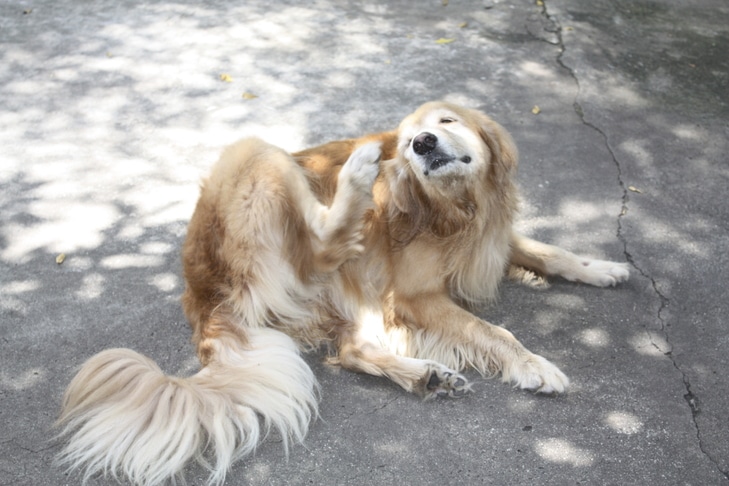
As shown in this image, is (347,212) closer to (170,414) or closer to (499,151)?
(499,151)

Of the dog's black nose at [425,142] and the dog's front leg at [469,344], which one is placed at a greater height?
the dog's black nose at [425,142]

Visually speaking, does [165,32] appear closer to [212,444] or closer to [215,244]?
[215,244]

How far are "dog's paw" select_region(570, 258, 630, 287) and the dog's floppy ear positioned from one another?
75 centimetres

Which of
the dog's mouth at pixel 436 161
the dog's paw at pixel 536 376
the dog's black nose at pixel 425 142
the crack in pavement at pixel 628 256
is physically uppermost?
the dog's black nose at pixel 425 142

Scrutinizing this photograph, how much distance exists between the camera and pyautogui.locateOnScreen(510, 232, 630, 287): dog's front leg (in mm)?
4012

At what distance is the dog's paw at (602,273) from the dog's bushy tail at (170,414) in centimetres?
163

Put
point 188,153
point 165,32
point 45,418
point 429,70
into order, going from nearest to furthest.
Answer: point 45,418 → point 188,153 → point 429,70 → point 165,32

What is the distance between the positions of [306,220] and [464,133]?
2.87ft

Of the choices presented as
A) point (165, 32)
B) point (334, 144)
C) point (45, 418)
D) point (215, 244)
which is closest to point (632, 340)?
point (334, 144)

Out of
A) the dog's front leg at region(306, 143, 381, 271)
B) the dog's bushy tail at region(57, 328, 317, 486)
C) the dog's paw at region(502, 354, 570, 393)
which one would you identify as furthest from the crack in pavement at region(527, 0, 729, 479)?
the dog's bushy tail at region(57, 328, 317, 486)

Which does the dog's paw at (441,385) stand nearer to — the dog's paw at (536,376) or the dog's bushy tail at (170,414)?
the dog's paw at (536,376)

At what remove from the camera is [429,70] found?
617 centimetres

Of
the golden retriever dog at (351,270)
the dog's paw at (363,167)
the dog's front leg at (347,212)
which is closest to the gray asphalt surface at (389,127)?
the golden retriever dog at (351,270)

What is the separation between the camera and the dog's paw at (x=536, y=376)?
3357 mm
